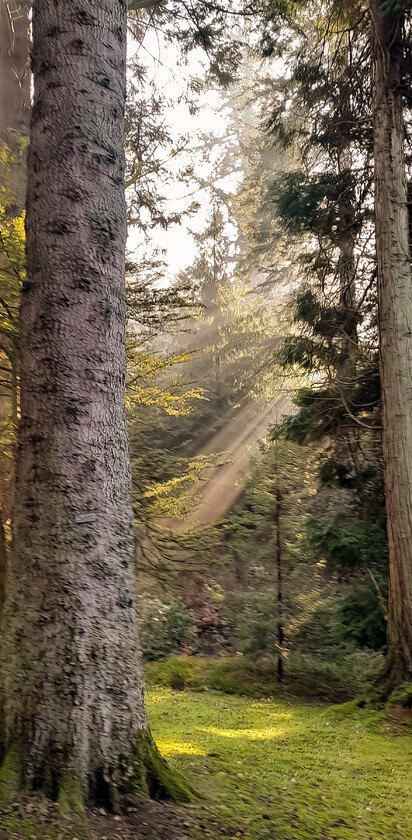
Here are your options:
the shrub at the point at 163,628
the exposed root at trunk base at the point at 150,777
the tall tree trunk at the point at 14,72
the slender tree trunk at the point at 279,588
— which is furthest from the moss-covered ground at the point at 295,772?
the tall tree trunk at the point at 14,72

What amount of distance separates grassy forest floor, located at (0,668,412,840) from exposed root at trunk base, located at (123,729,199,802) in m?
0.07

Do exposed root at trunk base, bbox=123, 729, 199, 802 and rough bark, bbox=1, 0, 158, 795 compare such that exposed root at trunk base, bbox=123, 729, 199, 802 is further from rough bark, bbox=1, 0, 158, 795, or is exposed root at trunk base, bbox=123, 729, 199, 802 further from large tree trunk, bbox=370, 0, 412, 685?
large tree trunk, bbox=370, 0, 412, 685

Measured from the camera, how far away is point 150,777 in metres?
2.88

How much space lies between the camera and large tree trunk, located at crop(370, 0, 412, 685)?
6.70 meters

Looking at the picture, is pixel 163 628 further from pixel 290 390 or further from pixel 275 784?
pixel 275 784

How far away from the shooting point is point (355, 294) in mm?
8727

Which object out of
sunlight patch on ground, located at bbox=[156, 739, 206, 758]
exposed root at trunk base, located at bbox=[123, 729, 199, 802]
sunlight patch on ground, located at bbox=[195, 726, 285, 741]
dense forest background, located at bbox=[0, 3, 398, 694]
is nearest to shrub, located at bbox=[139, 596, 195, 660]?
dense forest background, located at bbox=[0, 3, 398, 694]

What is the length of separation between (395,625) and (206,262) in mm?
14965

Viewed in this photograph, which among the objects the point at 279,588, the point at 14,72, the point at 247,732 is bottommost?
the point at 247,732

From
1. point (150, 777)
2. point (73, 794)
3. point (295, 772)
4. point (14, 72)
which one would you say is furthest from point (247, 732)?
point (14, 72)

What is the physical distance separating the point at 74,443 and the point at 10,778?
1.45 m

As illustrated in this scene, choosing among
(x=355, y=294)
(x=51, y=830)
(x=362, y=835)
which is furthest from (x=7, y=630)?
(x=355, y=294)

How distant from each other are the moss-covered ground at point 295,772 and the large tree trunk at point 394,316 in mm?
1140

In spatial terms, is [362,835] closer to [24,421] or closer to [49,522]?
[49,522]
